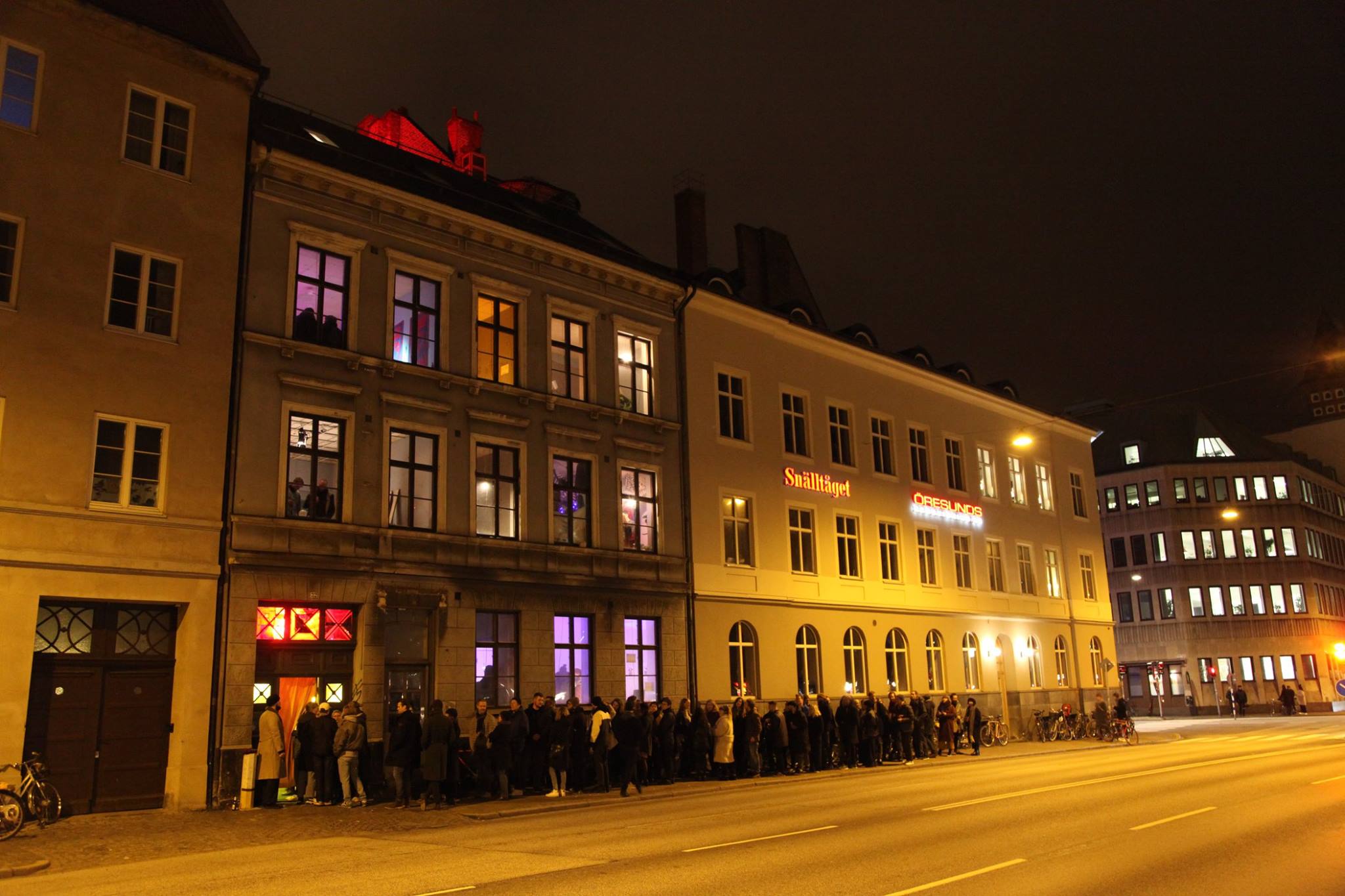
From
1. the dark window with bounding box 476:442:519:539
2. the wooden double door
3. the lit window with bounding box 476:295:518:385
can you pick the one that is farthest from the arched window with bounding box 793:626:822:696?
the wooden double door

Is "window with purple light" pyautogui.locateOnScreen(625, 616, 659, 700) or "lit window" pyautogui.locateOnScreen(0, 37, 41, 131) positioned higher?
"lit window" pyautogui.locateOnScreen(0, 37, 41, 131)

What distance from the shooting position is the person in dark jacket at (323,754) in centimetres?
1916

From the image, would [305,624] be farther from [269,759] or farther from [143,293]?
[143,293]

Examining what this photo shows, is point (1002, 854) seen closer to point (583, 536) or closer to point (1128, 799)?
point (1128, 799)

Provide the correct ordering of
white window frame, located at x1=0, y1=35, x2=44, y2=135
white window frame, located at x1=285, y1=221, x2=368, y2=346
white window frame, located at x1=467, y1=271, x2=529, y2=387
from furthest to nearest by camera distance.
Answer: white window frame, located at x1=467, y1=271, x2=529, y2=387 → white window frame, located at x1=285, y1=221, x2=368, y2=346 → white window frame, located at x1=0, y1=35, x2=44, y2=135

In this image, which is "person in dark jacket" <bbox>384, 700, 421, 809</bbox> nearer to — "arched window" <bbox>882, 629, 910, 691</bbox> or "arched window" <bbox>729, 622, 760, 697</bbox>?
"arched window" <bbox>729, 622, 760, 697</bbox>

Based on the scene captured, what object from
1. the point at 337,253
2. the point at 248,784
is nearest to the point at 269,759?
the point at 248,784

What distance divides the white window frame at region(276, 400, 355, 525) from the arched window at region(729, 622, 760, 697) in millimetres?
11500

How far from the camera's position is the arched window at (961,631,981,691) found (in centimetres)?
3838

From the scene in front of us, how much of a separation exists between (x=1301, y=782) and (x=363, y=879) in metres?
16.6

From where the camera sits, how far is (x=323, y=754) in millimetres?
19172

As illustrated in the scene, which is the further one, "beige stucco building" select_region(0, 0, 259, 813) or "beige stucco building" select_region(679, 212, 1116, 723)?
"beige stucco building" select_region(679, 212, 1116, 723)

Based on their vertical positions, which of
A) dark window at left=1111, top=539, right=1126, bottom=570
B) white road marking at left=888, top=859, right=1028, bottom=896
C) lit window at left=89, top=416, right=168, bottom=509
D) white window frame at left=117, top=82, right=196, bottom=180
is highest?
white window frame at left=117, top=82, right=196, bottom=180

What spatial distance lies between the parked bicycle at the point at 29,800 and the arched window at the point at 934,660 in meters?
26.9
